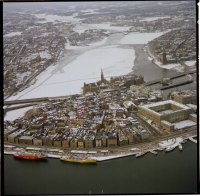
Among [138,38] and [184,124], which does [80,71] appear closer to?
[184,124]

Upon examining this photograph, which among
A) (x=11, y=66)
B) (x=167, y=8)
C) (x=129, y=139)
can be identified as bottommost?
(x=129, y=139)

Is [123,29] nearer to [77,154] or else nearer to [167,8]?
[167,8]

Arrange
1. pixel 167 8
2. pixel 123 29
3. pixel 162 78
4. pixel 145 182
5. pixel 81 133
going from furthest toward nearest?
pixel 123 29
pixel 167 8
pixel 162 78
pixel 81 133
pixel 145 182

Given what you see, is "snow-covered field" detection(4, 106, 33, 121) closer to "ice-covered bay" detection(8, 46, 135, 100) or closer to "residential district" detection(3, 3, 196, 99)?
"ice-covered bay" detection(8, 46, 135, 100)

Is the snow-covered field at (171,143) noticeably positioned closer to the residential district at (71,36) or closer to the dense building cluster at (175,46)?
the residential district at (71,36)

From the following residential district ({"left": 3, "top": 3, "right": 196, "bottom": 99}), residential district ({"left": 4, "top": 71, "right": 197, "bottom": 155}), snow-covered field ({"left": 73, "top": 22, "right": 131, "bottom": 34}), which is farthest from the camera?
snow-covered field ({"left": 73, "top": 22, "right": 131, "bottom": 34})

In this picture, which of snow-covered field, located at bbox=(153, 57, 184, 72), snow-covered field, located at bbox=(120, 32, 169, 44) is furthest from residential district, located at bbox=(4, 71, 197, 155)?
snow-covered field, located at bbox=(120, 32, 169, 44)

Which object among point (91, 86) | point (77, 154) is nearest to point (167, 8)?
point (91, 86)
